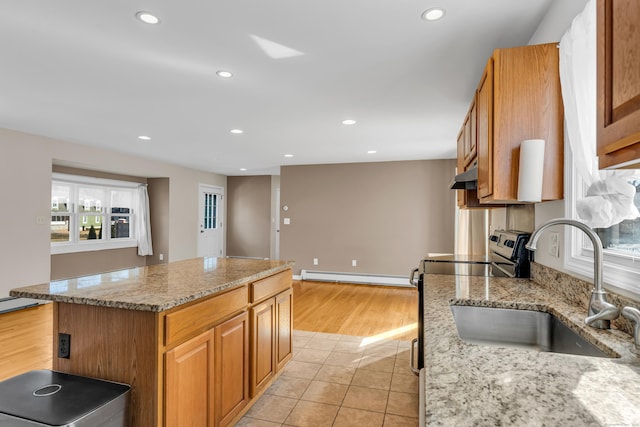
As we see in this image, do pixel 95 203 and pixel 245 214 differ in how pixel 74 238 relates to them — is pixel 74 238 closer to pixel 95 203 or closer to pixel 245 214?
pixel 95 203

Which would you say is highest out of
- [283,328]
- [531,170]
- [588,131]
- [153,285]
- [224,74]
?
[224,74]

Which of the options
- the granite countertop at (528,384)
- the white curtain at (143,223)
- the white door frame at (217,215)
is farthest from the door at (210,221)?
the granite countertop at (528,384)

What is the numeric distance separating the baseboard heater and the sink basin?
467cm

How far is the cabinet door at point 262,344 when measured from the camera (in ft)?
7.11

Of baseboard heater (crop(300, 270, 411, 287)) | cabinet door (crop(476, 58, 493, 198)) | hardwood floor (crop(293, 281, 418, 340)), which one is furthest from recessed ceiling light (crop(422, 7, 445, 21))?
baseboard heater (crop(300, 270, 411, 287))

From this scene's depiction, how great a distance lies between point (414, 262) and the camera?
6059 mm

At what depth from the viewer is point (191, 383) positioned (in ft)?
5.23

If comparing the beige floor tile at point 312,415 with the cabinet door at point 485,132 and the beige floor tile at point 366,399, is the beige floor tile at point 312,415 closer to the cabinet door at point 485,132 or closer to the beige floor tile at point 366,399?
the beige floor tile at point 366,399

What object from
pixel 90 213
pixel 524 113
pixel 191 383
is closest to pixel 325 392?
pixel 191 383

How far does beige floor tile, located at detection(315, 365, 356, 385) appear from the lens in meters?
2.64

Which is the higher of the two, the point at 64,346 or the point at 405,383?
the point at 64,346

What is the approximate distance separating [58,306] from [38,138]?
4.06 m

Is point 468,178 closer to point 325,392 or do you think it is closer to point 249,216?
point 325,392

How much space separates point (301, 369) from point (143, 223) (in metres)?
5.29
